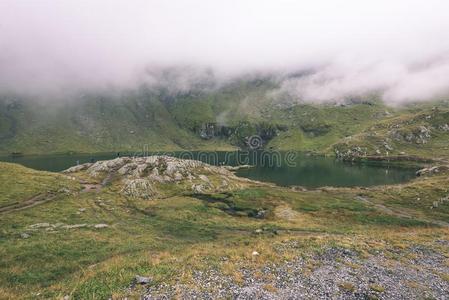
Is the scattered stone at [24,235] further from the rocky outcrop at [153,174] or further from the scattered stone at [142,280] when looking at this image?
the rocky outcrop at [153,174]

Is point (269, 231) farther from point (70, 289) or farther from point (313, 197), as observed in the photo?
point (313, 197)

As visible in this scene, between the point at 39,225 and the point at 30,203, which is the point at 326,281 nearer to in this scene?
the point at 39,225

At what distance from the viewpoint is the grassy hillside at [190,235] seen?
24.2 meters

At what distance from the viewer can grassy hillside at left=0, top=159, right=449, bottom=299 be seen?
79.6 feet

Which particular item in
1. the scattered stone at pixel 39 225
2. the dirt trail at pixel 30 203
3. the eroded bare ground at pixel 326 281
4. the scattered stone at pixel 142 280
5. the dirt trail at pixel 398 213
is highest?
the scattered stone at pixel 142 280

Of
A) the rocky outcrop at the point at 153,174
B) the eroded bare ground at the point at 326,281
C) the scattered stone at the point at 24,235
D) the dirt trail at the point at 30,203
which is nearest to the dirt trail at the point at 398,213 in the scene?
the eroded bare ground at the point at 326,281

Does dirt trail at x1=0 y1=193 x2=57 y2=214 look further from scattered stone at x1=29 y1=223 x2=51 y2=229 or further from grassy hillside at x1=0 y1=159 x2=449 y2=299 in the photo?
scattered stone at x1=29 y1=223 x2=51 y2=229

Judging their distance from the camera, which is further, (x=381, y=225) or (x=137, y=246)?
(x=381, y=225)

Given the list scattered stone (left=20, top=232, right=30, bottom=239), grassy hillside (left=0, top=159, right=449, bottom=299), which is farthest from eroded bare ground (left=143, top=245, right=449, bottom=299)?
scattered stone (left=20, top=232, right=30, bottom=239)

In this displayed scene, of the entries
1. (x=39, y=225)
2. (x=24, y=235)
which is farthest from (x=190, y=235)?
(x=39, y=225)

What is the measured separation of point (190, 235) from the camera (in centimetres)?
5534

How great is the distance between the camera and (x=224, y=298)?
1986 centimetres

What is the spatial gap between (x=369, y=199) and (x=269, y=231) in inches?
2550

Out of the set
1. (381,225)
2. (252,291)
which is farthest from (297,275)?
(381,225)
